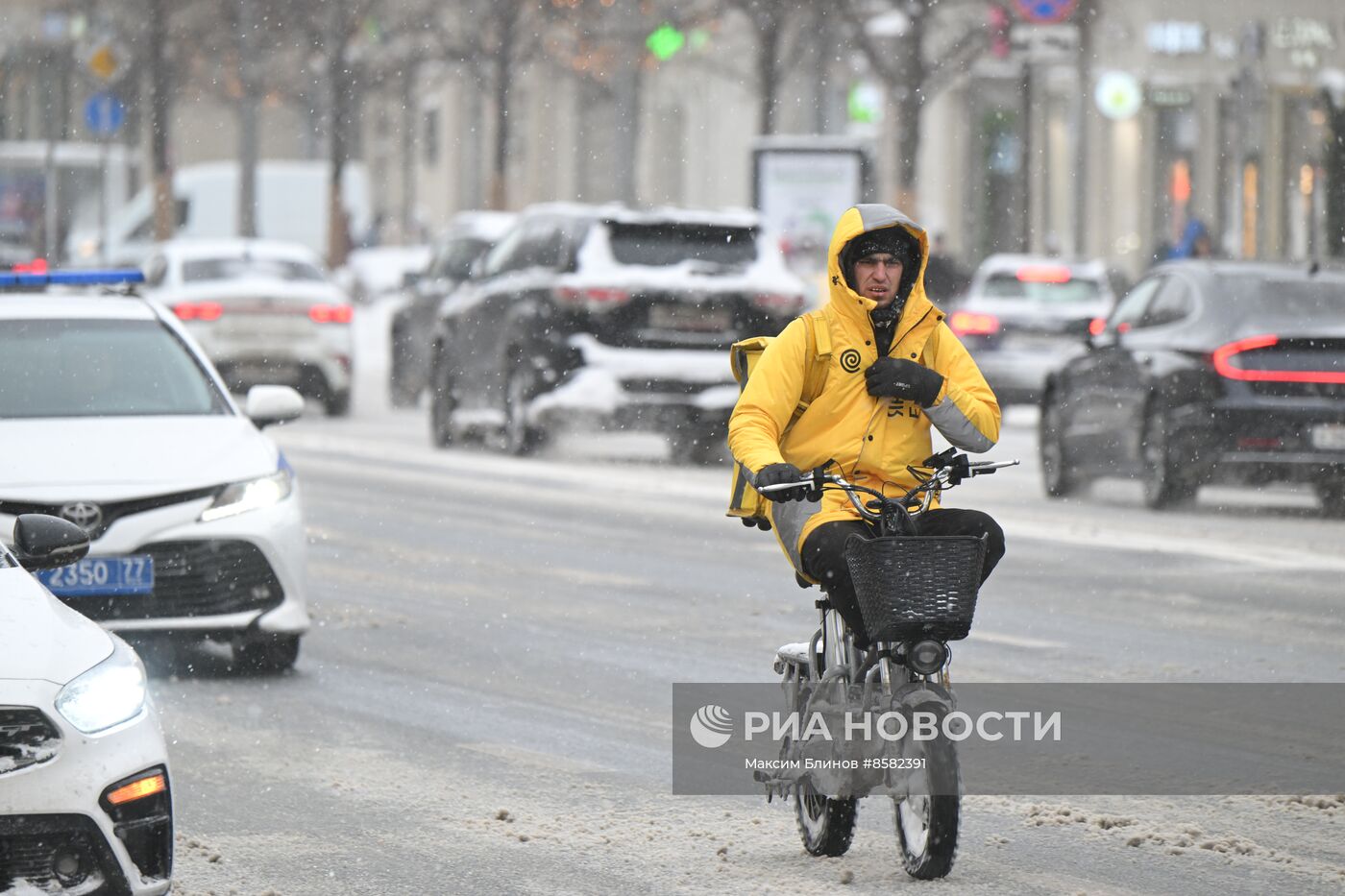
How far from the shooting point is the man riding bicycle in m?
6.52

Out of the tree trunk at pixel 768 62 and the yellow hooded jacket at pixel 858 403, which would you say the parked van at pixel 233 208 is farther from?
the yellow hooded jacket at pixel 858 403

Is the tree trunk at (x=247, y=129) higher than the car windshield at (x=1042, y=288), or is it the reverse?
the tree trunk at (x=247, y=129)

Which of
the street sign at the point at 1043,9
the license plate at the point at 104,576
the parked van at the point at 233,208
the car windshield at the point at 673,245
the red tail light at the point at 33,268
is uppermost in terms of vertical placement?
the street sign at the point at 1043,9

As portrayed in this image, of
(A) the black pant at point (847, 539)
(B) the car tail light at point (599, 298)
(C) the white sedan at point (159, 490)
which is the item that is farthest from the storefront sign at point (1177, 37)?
(A) the black pant at point (847, 539)

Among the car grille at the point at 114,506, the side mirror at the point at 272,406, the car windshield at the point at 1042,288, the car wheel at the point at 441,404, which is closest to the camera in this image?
the car grille at the point at 114,506

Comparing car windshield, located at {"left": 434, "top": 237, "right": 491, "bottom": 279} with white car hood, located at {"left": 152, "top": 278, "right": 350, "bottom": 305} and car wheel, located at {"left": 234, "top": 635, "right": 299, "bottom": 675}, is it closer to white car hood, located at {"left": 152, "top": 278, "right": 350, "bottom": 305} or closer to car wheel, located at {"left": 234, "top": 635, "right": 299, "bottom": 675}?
white car hood, located at {"left": 152, "top": 278, "right": 350, "bottom": 305}

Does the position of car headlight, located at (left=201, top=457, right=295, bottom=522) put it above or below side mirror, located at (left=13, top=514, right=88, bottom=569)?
below

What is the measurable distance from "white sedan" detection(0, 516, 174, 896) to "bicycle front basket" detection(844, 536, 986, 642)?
1576 millimetres

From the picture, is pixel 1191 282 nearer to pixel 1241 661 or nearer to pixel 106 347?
pixel 1241 661

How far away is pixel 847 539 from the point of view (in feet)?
20.7

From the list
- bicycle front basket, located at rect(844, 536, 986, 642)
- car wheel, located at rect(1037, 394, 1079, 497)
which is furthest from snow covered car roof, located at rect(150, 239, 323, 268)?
bicycle front basket, located at rect(844, 536, 986, 642)

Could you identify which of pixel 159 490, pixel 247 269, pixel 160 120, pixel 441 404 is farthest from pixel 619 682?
pixel 160 120

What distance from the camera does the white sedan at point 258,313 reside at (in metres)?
25.7

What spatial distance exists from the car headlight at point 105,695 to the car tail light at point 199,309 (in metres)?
19.8
